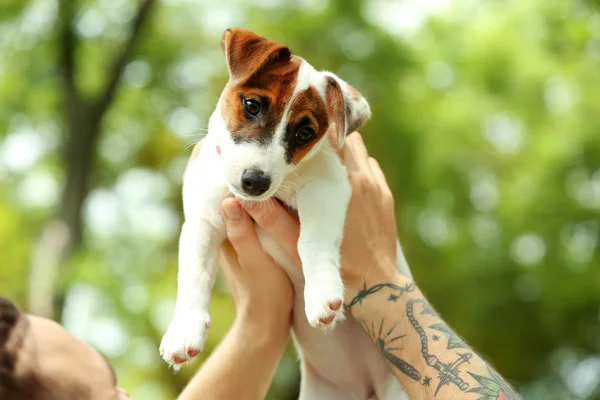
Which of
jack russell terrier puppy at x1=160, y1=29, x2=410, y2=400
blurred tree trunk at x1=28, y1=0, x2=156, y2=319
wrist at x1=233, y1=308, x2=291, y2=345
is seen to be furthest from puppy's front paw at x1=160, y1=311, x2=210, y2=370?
blurred tree trunk at x1=28, y1=0, x2=156, y2=319

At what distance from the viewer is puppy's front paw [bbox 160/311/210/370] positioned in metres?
2.46

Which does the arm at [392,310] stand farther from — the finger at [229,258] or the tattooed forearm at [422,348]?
the finger at [229,258]

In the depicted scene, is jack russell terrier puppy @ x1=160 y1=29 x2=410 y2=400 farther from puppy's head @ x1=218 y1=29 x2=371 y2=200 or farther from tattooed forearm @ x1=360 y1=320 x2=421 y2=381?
tattooed forearm @ x1=360 y1=320 x2=421 y2=381

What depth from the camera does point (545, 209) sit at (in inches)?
405

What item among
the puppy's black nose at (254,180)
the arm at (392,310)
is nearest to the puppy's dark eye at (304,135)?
the puppy's black nose at (254,180)

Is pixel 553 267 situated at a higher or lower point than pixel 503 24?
lower

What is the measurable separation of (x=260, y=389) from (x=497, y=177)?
348 inches

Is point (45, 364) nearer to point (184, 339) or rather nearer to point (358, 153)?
point (184, 339)

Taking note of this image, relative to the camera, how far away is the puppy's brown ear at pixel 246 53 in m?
2.56

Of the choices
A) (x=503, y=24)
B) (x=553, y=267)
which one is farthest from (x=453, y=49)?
(x=553, y=267)

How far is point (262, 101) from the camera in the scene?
255cm

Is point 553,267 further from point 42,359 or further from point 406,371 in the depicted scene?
point 42,359

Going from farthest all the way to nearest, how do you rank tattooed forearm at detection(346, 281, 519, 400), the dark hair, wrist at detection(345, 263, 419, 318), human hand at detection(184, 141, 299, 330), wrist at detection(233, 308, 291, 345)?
1. wrist at detection(233, 308, 291, 345)
2. human hand at detection(184, 141, 299, 330)
3. wrist at detection(345, 263, 419, 318)
4. tattooed forearm at detection(346, 281, 519, 400)
5. the dark hair

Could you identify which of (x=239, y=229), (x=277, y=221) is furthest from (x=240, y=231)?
(x=277, y=221)
